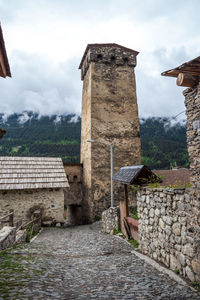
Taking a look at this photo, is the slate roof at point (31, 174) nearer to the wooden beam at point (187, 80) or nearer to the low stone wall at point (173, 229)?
the low stone wall at point (173, 229)

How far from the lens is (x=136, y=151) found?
725 inches

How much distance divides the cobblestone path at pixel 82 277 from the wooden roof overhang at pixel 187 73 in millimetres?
3599

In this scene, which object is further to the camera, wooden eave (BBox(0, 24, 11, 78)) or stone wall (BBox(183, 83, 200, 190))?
wooden eave (BBox(0, 24, 11, 78))

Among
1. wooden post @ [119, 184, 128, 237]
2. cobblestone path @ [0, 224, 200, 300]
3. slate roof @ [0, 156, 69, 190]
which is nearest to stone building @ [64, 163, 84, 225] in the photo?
slate roof @ [0, 156, 69, 190]

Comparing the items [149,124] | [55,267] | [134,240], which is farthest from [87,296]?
[149,124]

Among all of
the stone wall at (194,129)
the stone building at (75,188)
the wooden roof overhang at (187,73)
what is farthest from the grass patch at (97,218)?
the wooden roof overhang at (187,73)

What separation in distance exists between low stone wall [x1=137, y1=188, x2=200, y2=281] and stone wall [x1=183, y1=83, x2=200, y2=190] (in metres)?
0.38

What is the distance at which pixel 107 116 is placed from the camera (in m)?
18.0

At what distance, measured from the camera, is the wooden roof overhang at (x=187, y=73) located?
3.87 m

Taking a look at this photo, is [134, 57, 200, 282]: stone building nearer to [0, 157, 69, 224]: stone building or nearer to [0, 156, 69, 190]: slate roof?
[0, 157, 69, 224]: stone building

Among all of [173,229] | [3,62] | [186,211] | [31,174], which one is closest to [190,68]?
[186,211]

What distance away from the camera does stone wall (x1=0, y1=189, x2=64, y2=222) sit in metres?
13.8

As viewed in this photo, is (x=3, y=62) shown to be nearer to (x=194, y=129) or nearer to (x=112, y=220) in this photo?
(x=194, y=129)

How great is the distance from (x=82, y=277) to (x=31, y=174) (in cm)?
1153
